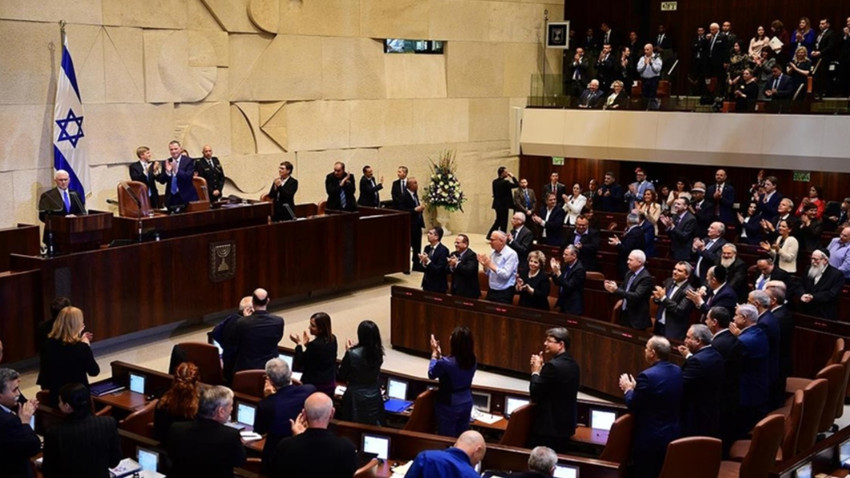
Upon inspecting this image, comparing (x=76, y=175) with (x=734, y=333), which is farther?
(x=76, y=175)

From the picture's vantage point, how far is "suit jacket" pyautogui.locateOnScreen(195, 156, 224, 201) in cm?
1470

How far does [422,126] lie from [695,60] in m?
5.29

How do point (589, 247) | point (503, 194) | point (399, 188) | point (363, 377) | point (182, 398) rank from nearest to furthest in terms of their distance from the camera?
point (182, 398) < point (363, 377) < point (589, 247) < point (399, 188) < point (503, 194)

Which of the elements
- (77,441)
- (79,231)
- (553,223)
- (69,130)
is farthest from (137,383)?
(553,223)

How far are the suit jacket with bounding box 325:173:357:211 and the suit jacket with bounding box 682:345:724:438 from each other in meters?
8.35

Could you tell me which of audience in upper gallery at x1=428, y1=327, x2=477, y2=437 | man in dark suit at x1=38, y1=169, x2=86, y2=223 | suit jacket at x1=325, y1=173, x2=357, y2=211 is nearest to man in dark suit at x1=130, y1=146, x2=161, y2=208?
man in dark suit at x1=38, y1=169, x2=86, y2=223

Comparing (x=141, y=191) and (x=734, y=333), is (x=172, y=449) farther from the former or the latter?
(x=141, y=191)

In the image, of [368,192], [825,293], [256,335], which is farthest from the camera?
[368,192]

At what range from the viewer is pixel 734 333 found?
8.05 meters

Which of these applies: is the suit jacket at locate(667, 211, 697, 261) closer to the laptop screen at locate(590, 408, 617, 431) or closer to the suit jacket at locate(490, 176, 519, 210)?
the suit jacket at locate(490, 176, 519, 210)

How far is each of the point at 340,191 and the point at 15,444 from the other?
9.39 metres

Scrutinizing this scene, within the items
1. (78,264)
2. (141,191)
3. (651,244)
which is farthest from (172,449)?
(651,244)

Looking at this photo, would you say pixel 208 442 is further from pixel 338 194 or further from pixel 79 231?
pixel 338 194

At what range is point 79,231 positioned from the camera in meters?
10.9
